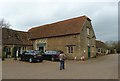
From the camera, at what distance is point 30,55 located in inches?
926

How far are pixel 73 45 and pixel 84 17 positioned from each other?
606 cm

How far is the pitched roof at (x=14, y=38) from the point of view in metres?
31.8

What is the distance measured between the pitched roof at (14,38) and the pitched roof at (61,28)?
1.86 meters

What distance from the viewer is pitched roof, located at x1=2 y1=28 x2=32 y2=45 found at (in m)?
31.8

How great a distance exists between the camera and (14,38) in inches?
1330

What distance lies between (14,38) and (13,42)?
1.78 m

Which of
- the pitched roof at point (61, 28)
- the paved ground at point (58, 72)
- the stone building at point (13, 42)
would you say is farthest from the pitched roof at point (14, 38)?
the paved ground at point (58, 72)

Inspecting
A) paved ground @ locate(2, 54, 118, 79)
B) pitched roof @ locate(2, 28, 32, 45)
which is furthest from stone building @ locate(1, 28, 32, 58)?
paved ground @ locate(2, 54, 118, 79)

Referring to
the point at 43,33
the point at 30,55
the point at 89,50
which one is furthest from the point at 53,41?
the point at 30,55

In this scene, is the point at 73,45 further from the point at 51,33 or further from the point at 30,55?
the point at 30,55

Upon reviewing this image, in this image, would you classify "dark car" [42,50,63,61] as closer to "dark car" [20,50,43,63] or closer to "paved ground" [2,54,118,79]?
"dark car" [20,50,43,63]

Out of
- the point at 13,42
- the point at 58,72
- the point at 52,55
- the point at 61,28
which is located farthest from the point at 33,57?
the point at 61,28

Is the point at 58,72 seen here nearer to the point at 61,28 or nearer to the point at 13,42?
the point at 61,28

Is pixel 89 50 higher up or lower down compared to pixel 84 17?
lower down
